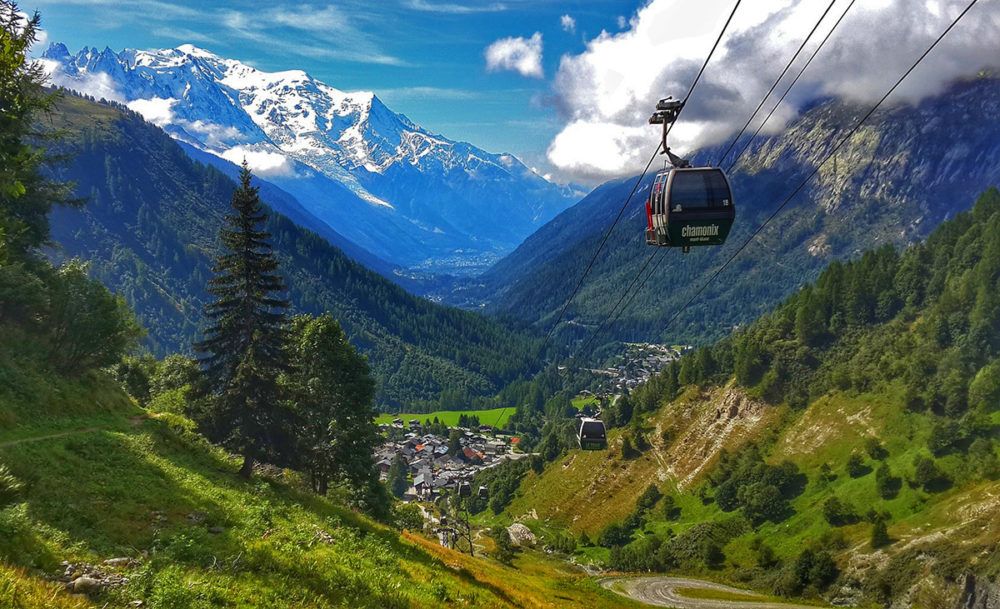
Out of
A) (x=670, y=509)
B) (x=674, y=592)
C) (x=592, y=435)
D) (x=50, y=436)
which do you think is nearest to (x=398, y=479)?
(x=670, y=509)

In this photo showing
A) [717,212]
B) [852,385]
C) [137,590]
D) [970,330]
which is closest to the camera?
[137,590]

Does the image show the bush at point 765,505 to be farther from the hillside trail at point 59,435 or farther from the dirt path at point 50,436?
the dirt path at point 50,436

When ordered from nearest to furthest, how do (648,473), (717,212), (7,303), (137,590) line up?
(137,590), (717,212), (7,303), (648,473)

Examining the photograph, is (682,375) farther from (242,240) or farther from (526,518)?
(242,240)

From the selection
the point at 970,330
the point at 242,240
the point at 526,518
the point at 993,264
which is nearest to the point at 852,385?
the point at 970,330

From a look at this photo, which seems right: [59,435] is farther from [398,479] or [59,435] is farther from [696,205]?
[398,479]
